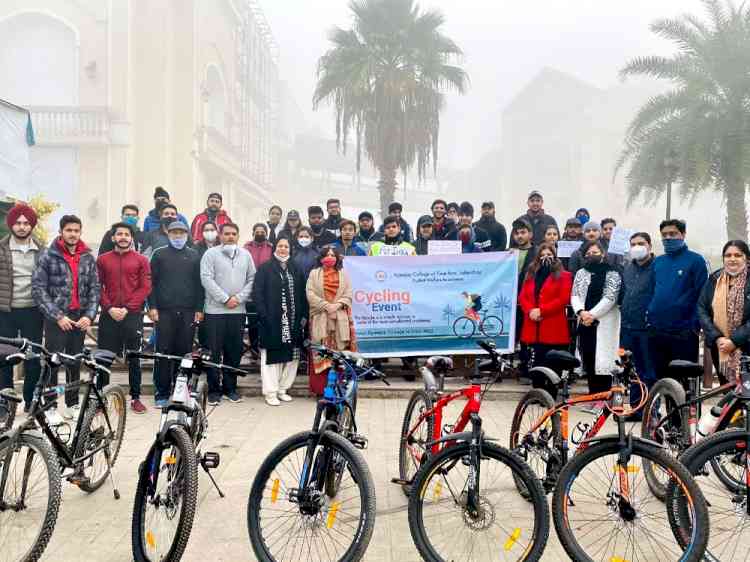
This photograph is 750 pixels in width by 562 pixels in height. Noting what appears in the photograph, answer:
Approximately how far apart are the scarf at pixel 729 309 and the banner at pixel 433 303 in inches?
125

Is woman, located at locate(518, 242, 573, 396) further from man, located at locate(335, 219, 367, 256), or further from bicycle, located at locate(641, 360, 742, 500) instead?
man, located at locate(335, 219, 367, 256)

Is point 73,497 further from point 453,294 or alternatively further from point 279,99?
Answer: point 279,99

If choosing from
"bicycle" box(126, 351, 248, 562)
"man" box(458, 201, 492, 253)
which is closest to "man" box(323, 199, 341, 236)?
"man" box(458, 201, 492, 253)

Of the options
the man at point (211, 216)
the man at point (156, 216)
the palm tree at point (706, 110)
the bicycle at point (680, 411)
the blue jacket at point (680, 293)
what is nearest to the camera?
the bicycle at point (680, 411)

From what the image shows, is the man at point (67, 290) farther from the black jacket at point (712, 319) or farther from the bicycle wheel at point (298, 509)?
the black jacket at point (712, 319)

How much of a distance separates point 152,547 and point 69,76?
76.4 ft

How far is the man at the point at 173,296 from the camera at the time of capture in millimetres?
7488

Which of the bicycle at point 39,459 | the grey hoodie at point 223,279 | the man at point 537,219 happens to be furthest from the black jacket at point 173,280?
the man at point 537,219

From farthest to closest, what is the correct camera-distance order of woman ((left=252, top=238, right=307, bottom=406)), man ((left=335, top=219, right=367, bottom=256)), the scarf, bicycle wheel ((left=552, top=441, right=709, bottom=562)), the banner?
man ((left=335, top=219, right=367, bottom=256)) < the banner < woman ((left=252, top=238, right=307, bottom=406)) < the scarf < bicycle wheel ((left=552, top=441, right=709, bottom=562))

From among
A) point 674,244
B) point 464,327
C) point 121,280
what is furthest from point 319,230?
point 674,244

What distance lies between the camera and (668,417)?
4633 millimetres

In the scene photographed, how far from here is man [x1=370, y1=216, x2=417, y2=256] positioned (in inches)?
355

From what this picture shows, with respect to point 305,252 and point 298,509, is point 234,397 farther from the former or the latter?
point 298,509

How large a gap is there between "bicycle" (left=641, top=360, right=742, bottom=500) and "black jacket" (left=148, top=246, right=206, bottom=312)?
5019 millimetres
